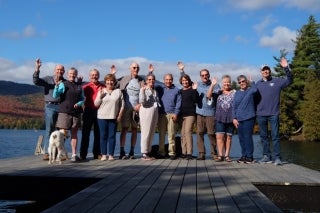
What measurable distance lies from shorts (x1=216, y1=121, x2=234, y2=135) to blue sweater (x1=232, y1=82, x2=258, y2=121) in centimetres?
25

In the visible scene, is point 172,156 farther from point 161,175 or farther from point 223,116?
point 161,175

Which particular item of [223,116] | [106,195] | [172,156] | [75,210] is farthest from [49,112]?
[75,210]

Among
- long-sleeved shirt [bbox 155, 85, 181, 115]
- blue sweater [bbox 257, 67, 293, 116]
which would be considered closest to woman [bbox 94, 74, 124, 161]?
long-sleeved shirt [bbox 155, 85, 181, 115]

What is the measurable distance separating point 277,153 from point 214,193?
3797 mm

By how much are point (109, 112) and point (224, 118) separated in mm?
2282

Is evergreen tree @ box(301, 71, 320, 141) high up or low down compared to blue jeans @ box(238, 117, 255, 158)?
up

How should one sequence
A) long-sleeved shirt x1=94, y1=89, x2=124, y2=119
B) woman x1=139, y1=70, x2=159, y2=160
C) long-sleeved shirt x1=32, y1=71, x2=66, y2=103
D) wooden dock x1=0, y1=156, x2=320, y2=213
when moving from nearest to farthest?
1. wooden dock x1=0, y1=156, x2=320, y2=213
2. long-sleeved shirt x1=32, y1=71, x2=66, y2=103
3. long-sleeved shirt x1=94, y1=89, x2=124, y2=119
4. woman x1=139, y1=70, x2=159, y2=160

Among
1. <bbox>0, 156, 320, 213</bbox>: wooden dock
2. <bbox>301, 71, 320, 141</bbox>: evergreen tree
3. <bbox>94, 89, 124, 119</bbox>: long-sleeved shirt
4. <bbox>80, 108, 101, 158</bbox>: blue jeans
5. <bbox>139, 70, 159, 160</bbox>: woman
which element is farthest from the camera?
<bbox>301, 71, 320, 141</bbox>: evergreen tree

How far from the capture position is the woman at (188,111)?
841cm

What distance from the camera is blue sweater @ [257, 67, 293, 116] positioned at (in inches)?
312

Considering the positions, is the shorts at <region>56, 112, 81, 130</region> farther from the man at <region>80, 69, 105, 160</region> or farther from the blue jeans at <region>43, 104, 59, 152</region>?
the man at <region>80, 69, 105, 160</region>

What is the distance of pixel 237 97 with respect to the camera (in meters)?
8.16

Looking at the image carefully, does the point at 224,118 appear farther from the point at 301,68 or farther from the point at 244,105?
the point at 301,68

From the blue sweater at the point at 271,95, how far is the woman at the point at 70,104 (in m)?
3.50
